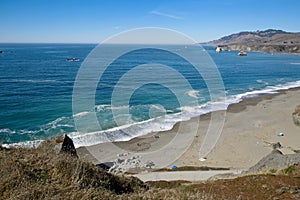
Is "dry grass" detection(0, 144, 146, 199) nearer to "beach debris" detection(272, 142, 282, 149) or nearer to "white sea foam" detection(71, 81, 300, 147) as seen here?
"white sea foam" detection(71, 81, 300, 147)

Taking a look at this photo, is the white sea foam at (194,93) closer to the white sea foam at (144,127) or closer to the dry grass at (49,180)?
the white sea foam at (144,127)

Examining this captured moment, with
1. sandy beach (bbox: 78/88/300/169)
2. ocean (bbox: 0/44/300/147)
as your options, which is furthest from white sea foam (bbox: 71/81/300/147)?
sandy beach (bbox: 78/88/300/169)

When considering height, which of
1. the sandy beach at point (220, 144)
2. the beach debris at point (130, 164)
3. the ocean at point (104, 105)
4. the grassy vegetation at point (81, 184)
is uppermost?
the grassy vegetation at point (81, 184)

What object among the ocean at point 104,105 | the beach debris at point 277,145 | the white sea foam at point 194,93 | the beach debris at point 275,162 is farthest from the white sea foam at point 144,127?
the beach debris at point 275,162

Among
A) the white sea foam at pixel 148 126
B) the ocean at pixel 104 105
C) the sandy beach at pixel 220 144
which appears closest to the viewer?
the sandy beach at pixel 220 144

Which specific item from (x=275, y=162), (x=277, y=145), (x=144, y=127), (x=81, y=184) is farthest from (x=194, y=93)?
(x=81, y=184)

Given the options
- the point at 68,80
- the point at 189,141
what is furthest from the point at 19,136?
the point at 68,80
